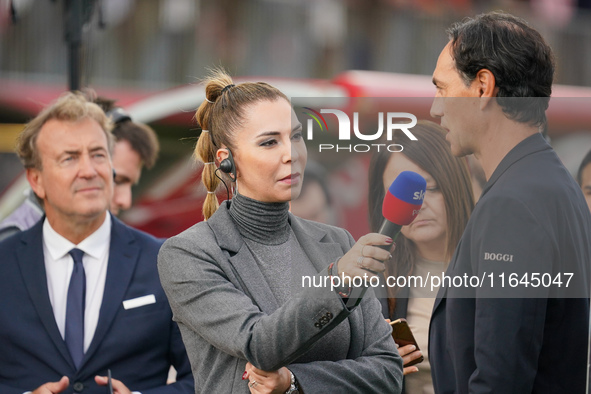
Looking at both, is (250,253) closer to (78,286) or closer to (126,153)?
(78,286)

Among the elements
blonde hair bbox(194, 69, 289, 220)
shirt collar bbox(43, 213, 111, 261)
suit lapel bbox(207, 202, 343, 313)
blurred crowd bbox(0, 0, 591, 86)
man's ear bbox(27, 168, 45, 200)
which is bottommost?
shirt collar bbox(43, 213, 111, 261)

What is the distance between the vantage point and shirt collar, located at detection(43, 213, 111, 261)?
3365 millimetres

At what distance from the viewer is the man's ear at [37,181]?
3548mm

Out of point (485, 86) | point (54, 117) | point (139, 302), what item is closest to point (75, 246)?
point (139, 302)

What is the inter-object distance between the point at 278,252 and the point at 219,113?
0.49 meters

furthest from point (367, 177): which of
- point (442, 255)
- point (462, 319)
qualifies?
point (462, 319)

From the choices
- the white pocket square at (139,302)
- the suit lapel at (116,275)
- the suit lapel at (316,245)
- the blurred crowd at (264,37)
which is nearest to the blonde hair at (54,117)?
the suit lapel at (116,275)

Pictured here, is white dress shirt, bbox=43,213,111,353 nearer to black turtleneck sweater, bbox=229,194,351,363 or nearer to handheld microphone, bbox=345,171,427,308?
black turtleneck sweater, bbox=229,194,351,363

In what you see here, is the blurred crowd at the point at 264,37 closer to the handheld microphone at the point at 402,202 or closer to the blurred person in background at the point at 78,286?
the blurred person in background at the point at 78,286

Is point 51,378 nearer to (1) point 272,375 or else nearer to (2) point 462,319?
(1) point 272,375


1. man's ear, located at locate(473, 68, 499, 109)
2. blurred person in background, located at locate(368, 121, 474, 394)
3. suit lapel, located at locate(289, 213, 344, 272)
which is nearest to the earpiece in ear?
suit lapel, located at locate(289, 213, 344, 272)

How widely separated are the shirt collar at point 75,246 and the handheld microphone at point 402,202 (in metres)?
1.68

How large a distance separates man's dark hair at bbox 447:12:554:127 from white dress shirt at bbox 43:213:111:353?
6.13ft

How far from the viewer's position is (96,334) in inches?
125
